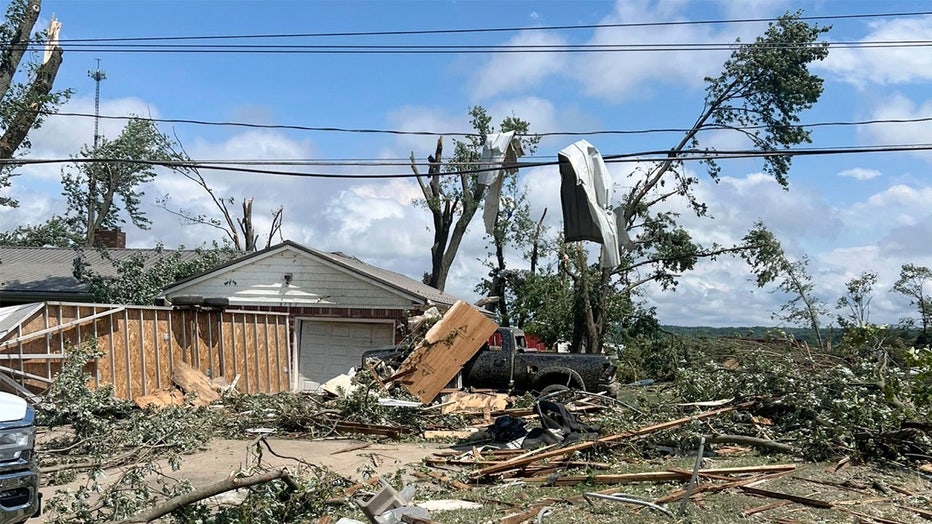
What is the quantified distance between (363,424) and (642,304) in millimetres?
18250

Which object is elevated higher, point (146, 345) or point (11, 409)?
point (11, 409)

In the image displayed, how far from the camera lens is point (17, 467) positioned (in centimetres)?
576

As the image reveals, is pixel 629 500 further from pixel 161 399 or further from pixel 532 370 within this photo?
pixel 161 399

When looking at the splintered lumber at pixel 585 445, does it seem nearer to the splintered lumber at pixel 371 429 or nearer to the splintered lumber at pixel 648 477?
the splintered lumber at pixel 648 477

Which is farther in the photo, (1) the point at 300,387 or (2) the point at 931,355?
(1) the point at 300,387

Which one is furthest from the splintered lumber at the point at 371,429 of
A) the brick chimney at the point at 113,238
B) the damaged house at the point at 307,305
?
the brick chimney at the point at 113,238

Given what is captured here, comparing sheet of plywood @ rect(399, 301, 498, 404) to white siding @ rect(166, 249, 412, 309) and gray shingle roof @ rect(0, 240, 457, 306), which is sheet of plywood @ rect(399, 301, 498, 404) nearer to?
gray shingle roof @ rect(0, 240, 457, 306)

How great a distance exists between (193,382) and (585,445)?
9.34 meters

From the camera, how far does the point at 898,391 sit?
10289 millimetres

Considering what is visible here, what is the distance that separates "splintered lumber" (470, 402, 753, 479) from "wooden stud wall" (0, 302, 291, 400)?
26.3 feet

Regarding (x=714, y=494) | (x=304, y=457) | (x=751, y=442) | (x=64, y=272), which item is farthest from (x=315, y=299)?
(x=714, y=494)

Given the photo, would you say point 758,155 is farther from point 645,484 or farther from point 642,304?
point 642,304

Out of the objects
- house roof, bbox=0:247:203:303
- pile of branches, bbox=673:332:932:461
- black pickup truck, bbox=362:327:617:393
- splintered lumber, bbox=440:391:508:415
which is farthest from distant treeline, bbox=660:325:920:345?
house roof, bbox=0:247:203:303

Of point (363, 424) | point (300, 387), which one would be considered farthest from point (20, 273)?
point (363, 424)
